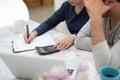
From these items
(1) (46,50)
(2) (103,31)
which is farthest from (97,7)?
(1) (46,50)

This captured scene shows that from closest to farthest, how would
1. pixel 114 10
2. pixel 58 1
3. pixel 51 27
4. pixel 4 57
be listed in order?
pixel 4 57 → pixel 114 10 → pixel 51 27 → pixel 58 1

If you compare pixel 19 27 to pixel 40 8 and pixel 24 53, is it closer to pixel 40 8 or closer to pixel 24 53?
pixel 24 53

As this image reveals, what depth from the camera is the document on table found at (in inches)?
59.1

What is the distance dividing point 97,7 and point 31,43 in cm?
56

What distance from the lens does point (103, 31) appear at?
49.8 inches

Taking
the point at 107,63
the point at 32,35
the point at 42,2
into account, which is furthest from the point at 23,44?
the point at 42,2

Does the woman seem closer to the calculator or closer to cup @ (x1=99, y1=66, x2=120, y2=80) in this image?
the calculator

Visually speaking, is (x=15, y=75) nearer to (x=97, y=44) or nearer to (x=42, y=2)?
(x=97, y=44)

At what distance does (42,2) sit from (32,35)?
9.83 feet

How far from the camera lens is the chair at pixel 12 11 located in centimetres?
237

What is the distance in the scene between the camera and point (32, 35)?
1696 millimetres

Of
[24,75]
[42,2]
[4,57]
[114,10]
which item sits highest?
[114,10]

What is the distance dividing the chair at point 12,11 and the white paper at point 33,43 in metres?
0.72

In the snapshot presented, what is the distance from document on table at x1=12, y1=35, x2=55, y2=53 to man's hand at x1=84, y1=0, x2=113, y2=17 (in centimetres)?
41
